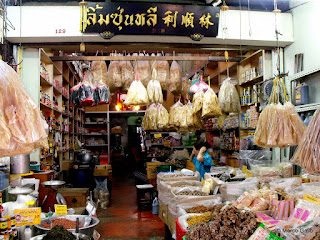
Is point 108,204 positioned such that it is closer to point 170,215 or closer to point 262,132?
point 170,215

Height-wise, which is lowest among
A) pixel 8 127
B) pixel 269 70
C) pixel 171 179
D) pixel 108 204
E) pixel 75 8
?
pixel 108 204

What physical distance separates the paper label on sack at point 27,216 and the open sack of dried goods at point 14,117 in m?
1.02

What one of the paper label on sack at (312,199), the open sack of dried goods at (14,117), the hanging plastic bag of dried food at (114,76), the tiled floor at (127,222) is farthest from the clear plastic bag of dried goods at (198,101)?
the open sack of dried goods at (14,117)

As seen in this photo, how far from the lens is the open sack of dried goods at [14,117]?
4.32 feet

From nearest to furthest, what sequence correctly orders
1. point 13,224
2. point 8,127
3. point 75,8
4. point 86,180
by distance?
point 8,127, point 13,224, point 75,8, point 86,180

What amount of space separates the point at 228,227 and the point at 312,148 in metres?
0.78

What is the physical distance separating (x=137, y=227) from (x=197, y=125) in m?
2.15

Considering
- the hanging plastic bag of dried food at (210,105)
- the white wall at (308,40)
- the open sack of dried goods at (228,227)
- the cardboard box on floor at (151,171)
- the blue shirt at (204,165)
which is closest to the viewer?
the open sack of dried goods at (228,227)

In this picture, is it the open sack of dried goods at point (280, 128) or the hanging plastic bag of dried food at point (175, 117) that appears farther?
the hanging plastic bag of dried food at point (175, 117)

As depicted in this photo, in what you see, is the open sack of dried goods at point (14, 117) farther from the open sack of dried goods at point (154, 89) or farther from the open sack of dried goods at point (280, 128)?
the open sack of dried goods at point (154, 89)

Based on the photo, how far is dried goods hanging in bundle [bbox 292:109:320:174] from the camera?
61.9 inches

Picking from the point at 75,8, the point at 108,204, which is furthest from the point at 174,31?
the point at 108,204

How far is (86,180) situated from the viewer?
6.27m

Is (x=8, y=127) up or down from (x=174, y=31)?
down
